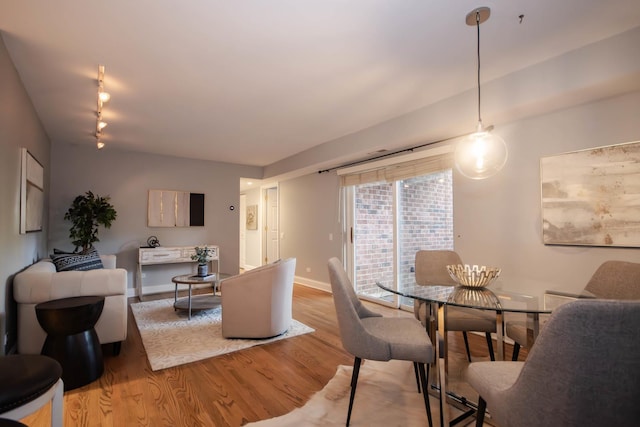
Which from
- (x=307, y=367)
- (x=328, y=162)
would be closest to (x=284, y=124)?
(x=328, y=162)

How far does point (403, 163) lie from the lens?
422 centimetres

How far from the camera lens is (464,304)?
1.62 metres

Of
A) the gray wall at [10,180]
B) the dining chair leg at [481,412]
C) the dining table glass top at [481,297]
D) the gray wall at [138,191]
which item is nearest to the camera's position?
the dining chair leg at [481,412]

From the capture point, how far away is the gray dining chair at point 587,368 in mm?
901

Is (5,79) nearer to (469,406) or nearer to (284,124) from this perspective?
(284,124)

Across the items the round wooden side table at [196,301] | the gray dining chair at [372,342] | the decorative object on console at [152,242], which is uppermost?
A: the decorative object on console at [152,242]

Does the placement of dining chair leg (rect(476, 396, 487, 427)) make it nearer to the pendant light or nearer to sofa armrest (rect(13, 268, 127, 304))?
the pendant light

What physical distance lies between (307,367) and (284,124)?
289 centimetres

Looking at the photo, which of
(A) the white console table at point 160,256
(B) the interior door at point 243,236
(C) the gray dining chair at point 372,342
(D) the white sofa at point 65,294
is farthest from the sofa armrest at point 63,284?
(B) the interior door at point 243,236

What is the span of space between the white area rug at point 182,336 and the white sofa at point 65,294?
397mm

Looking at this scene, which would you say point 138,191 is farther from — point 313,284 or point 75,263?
point 313,284

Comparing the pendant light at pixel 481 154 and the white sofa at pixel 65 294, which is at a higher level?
the pendant light at pixel 481 154

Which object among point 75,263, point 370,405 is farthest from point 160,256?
point 370,405

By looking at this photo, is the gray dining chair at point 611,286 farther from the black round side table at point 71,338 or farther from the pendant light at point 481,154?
the black round side table at point 71,338
